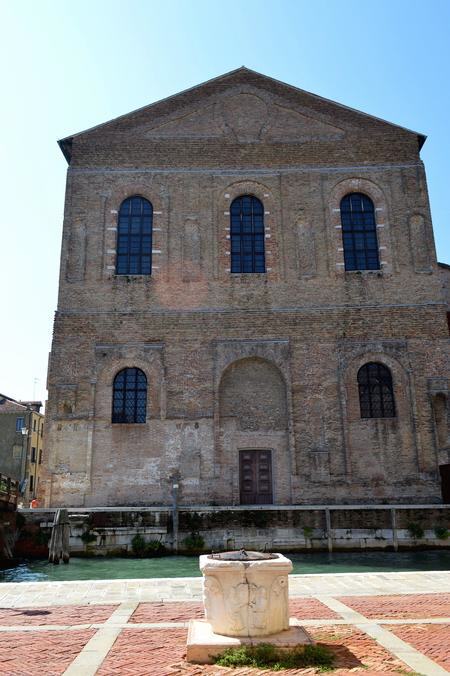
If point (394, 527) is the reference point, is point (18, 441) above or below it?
above

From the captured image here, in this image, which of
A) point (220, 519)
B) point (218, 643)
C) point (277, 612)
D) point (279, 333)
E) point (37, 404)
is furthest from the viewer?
point (37, 404)

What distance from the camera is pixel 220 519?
56.9ft

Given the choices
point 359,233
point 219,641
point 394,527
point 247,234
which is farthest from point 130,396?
point 219,641

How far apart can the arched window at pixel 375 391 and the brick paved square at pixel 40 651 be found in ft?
51.0

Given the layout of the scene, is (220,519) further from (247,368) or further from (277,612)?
(277,612)

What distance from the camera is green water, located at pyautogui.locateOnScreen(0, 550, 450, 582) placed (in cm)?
1340

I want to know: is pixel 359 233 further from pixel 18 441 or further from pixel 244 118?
pixel 18 441

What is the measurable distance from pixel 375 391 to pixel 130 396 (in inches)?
339

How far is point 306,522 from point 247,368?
230 inches

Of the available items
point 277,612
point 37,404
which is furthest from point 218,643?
point 37,404

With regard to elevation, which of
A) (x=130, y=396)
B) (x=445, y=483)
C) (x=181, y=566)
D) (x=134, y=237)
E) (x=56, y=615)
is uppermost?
(x=134, y=237)

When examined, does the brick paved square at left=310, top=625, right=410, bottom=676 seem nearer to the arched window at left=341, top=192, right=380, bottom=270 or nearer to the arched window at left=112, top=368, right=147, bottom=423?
the arched window at left=112, top=368, right=147, bottom=423

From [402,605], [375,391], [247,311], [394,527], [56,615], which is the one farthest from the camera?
[247,311]

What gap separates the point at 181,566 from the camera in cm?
1465
